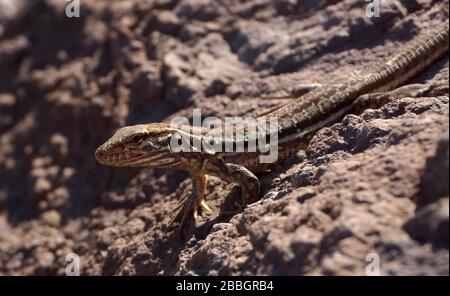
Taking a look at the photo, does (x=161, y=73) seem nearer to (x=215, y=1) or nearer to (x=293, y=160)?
(x=215, y=1)

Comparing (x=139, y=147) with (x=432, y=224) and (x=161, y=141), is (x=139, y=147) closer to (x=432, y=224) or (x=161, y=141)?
(x=161, y=141)

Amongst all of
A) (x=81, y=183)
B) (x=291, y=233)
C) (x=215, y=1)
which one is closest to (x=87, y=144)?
(x=81, y=183)

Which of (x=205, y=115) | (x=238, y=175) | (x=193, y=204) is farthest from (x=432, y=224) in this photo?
(x=205, y=115)

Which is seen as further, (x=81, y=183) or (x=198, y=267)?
(x=81, y=183)

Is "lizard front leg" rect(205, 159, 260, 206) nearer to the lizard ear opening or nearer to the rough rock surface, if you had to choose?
the rough rock surface

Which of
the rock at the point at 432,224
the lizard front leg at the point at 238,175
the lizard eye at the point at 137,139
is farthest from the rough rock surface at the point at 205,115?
the lizard eye at the point at 137,139

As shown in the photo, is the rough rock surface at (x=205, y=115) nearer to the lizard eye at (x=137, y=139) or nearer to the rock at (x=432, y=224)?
the rock at (x=432, y=224)
